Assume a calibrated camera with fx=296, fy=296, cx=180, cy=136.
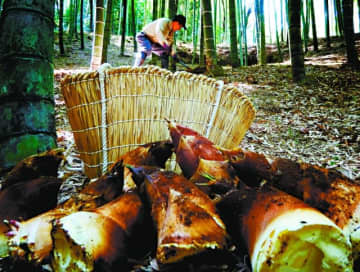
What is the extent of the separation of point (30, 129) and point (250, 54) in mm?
12842

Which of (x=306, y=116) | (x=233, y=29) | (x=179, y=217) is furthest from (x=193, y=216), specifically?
(x=233, y=29)

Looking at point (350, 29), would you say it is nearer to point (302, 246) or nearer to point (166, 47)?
point (166, 47)

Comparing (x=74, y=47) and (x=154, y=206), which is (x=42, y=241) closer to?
(x=154, y=206)

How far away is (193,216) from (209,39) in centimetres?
505

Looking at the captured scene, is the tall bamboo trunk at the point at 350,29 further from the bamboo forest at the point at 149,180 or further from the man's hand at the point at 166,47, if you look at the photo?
the bamboo forest at the point at 149,180

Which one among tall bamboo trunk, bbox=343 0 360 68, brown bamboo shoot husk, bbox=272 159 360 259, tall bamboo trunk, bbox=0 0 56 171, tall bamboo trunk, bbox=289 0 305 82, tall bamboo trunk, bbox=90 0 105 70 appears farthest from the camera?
tall bamboo trunk, bbox=343 0 360 68

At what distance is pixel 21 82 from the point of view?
115 cm

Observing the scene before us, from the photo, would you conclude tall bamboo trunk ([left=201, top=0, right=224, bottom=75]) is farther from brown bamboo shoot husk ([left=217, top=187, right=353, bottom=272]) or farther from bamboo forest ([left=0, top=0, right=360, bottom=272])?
brown bamboo shoot husk ([left=217, top=187, right=353, bottom=272])

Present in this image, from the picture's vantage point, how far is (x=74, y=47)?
40.1 feet

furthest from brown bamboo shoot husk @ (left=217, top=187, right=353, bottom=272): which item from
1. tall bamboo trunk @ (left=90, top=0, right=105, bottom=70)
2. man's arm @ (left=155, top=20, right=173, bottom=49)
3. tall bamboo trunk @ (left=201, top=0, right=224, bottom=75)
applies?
tall bamboo trunk @ (left=201, top=0, right=224, bottom=75)

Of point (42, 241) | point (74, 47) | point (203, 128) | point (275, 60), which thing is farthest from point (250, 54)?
point (42, 241)

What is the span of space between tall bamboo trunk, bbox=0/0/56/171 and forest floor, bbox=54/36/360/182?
914 millimetres

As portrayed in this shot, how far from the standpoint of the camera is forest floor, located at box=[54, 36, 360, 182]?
85.9 inches

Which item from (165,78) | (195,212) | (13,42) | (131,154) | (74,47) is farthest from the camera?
(74,47)
